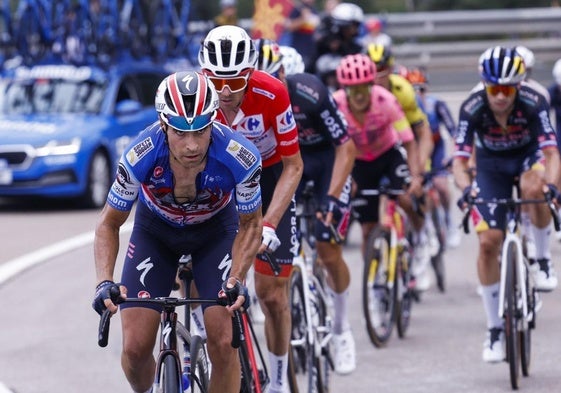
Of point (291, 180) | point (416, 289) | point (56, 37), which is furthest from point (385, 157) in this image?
point (56, 37)

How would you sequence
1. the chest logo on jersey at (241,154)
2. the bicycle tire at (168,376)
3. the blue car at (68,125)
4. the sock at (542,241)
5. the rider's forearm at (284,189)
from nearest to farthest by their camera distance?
1. the bicycle tire at (168,376)
2. the chest logo on jersey at (241,154)
3. the rider's forearm at (284,189)
4. the sock at (542,241)
5. the blue car at (68,125)

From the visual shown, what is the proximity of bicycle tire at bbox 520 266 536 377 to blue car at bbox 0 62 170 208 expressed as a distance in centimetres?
929

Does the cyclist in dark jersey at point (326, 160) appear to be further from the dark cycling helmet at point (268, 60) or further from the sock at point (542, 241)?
the sock at point (542, 241)

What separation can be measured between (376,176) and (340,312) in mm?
2022

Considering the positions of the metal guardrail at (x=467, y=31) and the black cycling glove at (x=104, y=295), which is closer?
the black cycling glove at (x=104, y=295)

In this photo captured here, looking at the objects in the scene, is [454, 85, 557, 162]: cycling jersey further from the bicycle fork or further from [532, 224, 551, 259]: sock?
[532, 224, 551, 259]: sock

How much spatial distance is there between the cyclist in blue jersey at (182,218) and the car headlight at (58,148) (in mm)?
10837

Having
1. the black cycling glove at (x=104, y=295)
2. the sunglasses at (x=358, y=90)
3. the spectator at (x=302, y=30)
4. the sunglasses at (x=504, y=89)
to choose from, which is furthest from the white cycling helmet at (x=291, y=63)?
the spectator at (x=302, y=30)

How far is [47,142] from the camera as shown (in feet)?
56.9

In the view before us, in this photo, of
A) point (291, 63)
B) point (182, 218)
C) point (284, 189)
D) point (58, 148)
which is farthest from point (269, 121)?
point (58, 148)

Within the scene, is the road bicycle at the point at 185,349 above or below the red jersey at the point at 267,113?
below

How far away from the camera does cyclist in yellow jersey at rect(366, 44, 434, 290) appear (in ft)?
37.5

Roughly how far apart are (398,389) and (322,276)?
0.91 metres

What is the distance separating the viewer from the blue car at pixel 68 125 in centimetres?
1727
